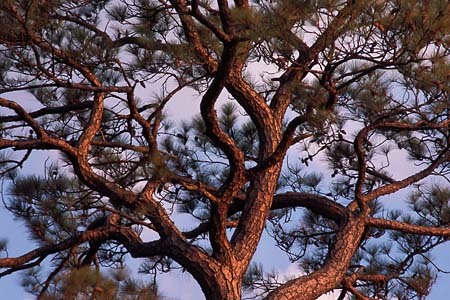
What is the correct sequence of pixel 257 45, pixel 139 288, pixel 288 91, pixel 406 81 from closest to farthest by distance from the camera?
pixel 139 288 → pixel 257 45 → pixel 406 81 → pixel 288 91

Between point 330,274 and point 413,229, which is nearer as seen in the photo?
point 330,274

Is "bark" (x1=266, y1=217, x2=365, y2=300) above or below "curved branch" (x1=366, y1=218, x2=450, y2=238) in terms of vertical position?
below

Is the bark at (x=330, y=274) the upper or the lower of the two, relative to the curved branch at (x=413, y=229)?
lower

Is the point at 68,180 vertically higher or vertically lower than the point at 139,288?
higher

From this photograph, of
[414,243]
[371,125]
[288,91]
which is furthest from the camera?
[414,243]

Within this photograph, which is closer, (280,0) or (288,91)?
(280,0)

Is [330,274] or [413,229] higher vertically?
[413,229]

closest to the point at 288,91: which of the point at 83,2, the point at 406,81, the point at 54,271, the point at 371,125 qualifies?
the point at 371,125

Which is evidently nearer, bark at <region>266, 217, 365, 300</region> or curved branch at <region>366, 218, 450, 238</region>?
bark at <region>266, 217, 365, 300</region>

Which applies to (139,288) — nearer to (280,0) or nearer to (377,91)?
(280,0)

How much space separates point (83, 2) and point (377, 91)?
3.46ft

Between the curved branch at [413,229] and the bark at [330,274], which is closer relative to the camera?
the bark at [330,274]

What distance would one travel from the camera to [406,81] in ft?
9.96

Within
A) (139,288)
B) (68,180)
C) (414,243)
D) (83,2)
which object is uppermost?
(83,2)
